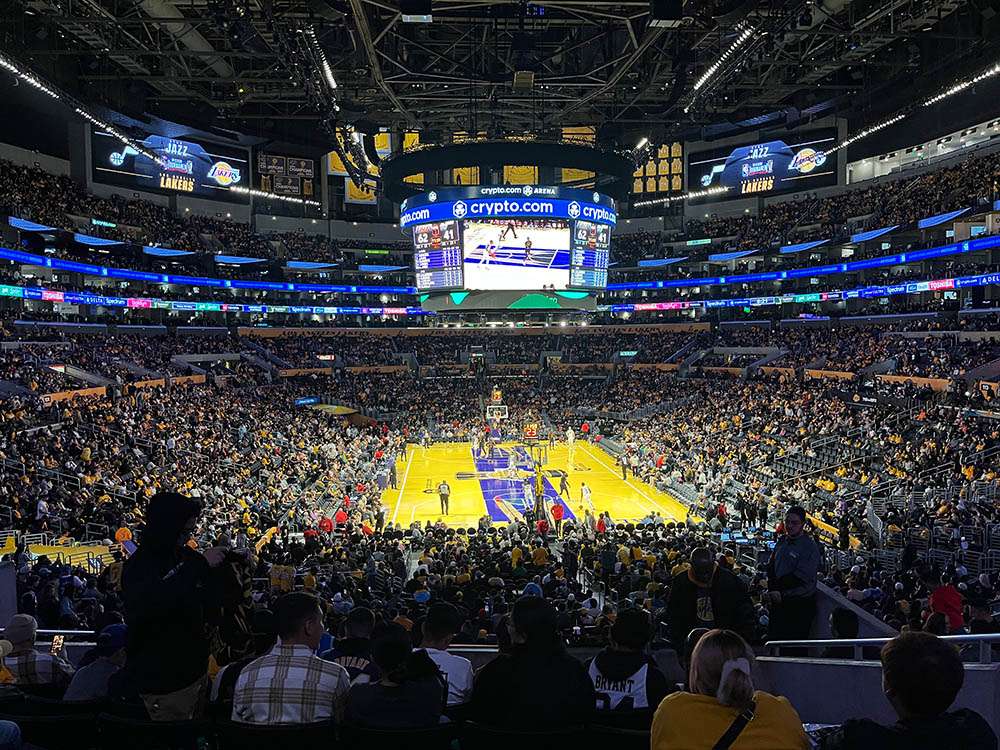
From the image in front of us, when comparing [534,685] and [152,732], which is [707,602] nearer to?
[534,685]

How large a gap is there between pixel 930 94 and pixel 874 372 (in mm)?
13155

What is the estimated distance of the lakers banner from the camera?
93.7 ft

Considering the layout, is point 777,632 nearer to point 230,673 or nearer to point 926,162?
point 230,673

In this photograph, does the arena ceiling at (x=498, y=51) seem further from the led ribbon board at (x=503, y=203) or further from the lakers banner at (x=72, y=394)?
the lakers banner at (x=72, y=394)

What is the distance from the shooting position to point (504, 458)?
4000 cm

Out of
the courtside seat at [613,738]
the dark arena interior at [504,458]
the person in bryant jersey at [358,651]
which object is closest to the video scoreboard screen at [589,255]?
the dark arena interior at [504,458]

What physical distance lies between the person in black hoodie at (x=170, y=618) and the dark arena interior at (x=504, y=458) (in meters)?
0.02

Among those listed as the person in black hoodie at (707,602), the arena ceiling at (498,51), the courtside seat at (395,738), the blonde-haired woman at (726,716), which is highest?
the arena ceiling at (498,51)

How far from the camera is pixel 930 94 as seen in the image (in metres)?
35.0

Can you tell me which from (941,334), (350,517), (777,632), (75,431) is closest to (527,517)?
(350,517)

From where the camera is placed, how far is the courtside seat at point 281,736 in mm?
3434

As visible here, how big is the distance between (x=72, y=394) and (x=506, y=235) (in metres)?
18.7

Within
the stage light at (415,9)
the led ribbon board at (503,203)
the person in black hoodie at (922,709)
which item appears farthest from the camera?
the led ribbon board at (503,203)

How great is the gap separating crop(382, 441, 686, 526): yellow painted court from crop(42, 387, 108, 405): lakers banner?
13.1m
